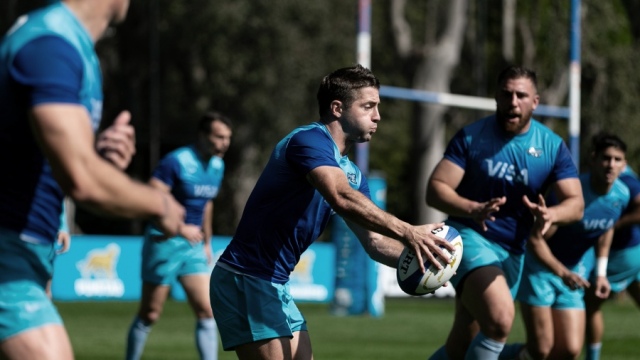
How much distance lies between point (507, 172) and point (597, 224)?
7.68 ft

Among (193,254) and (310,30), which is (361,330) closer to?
(193,254)

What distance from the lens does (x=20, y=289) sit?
4.44 m

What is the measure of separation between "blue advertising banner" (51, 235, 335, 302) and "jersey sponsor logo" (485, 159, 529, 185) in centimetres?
1601

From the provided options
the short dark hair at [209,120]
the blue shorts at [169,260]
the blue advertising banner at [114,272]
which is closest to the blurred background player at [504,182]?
the short dark hair at [209,120]

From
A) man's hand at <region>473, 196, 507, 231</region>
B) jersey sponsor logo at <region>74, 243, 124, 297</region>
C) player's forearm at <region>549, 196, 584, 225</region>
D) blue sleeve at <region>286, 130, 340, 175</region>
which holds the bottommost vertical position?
jersey sponsor logo at <region>74, 243, 124, 297</region>

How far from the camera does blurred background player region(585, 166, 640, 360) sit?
11.5m

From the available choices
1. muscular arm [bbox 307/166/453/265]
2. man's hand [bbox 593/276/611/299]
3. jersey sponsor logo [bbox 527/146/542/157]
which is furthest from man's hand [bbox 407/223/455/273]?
man's hand [bbox 593/276/611/299]

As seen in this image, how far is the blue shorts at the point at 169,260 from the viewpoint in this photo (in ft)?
37.9

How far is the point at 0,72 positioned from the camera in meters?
4.21

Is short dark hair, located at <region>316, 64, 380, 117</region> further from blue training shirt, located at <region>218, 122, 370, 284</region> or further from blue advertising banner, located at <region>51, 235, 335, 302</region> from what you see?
blue advertising banner, located at <region>51, 235, 335, 302</region>

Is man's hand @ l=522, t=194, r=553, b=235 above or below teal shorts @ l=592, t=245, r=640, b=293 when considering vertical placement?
above

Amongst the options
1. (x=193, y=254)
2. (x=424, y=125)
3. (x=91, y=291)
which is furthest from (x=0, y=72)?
(x=424, y=125)

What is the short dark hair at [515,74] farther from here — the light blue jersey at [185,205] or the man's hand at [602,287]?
the light blue jersey at [185,205]

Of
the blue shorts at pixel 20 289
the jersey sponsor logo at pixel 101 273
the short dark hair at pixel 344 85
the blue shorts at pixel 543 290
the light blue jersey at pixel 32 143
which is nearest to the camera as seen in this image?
the light blue jersey at pixel 32 143
